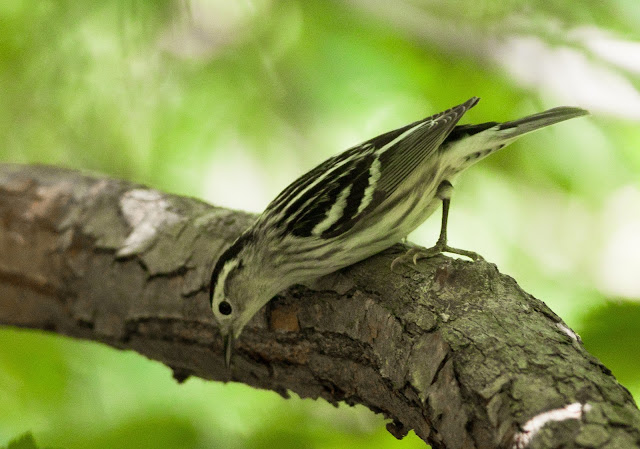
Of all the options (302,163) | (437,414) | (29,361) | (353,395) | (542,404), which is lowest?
(29,361)

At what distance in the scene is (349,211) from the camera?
209 cm

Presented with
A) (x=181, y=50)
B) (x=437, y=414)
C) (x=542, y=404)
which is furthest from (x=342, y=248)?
A: (x=181, y=50)

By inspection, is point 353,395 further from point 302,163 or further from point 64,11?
point 64,11

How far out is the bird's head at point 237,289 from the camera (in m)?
2.10

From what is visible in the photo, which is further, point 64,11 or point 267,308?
point 64,11

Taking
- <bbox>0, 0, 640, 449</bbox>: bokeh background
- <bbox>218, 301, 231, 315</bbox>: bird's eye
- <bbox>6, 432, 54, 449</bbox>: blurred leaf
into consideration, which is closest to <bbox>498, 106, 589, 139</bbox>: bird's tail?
<bbox>0, 0, 640, 449</bbox>: bokeh background

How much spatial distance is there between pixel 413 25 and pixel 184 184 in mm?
1536

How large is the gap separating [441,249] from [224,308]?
793 mm

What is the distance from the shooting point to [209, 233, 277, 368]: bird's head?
82.5 inches

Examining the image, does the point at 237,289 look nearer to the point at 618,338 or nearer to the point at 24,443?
the point at 24,443

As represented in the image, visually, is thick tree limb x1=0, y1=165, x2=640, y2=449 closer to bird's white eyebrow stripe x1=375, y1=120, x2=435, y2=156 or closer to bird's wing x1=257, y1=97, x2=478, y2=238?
bird's wing x1=257, y1=97, x2=478, y2=238

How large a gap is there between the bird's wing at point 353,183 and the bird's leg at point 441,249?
0.67 feet

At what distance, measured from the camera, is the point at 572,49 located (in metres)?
2.69

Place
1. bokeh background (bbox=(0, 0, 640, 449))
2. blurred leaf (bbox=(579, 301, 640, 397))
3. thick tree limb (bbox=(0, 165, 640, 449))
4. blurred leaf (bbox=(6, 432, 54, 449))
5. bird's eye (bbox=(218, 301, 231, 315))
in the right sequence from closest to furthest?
thick tree limb (bbox=(0, 165, 640, 449)), blurred leaf (bbox=(6, 432, 54, 449)), blurred leaf (bbox=(579, 301, 640, 397)), bird's eye (bbox=(218, 301, 231, 315)), bokeh background (bbox=(0, 0, 640, 449))
